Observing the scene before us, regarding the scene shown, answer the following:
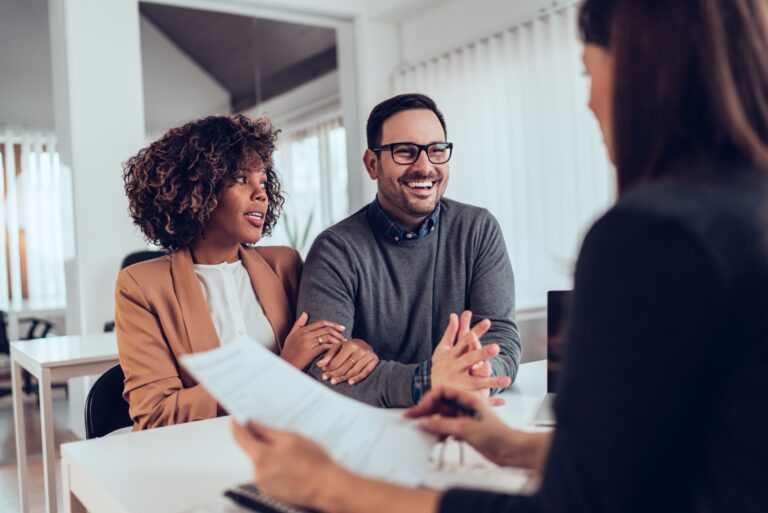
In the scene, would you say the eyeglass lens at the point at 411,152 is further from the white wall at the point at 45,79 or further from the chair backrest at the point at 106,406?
the white wall at the point at 45,79

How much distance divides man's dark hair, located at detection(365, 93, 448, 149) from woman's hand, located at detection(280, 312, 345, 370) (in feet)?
1.98

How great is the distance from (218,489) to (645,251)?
26.8 inches

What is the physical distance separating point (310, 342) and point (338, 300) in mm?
200

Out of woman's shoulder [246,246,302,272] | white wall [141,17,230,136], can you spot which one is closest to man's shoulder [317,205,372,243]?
woman's shoulder [246,246,302,272]

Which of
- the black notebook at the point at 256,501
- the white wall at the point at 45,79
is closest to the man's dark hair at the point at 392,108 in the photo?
the black notebook at the point at 256,501

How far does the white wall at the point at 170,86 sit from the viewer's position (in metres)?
4.27

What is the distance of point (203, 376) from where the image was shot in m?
0.71

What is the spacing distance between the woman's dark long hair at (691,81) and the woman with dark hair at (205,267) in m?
0.99

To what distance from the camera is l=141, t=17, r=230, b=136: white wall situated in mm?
4273

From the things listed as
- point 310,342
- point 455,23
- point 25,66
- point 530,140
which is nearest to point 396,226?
point 310,342


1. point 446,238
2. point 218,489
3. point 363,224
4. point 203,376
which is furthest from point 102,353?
point 203,376

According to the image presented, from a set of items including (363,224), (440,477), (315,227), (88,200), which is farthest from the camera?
(315,227)

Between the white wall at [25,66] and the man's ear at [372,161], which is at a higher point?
the white wall at [25,66]

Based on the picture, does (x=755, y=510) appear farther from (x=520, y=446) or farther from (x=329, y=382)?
(x=329, y=382)
